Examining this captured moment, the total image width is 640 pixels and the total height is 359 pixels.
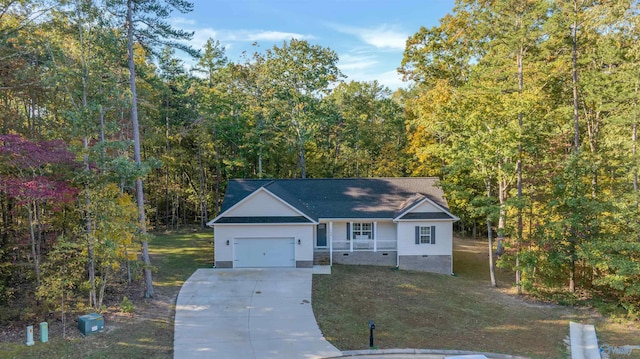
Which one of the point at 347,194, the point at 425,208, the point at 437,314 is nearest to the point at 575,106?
the point at 425,208

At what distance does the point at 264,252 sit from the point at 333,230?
4.22 metres

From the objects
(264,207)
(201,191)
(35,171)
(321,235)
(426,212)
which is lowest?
(321,235)

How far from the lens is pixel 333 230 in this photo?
2219 centimetres

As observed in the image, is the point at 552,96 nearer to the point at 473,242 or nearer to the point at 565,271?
the point at 565,271

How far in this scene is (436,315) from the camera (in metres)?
15.0

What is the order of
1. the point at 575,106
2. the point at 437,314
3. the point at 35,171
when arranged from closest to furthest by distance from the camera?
1. the point at 35,171
2. the point at 437,314
3. the point at 575,106

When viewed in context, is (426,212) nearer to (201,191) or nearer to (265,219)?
(265,219)

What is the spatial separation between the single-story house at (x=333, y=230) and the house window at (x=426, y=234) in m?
0.05

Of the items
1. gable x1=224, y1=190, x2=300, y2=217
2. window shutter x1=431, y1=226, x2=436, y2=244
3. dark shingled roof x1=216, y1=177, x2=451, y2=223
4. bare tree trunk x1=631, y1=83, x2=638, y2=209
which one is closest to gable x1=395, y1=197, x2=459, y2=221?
dark shingled roof x1=216, y1=177, x2=451, y2=223

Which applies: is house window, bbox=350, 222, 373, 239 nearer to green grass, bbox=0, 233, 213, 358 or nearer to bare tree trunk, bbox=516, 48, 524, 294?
bare tree trunk, bbox=516, 48, 524, 294

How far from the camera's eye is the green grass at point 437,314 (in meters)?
12.5

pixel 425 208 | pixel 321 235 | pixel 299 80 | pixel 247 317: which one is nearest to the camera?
pixel 247 317

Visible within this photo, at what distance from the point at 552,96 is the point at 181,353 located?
73.2 feet

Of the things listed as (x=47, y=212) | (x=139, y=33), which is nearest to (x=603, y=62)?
(x=139, y=33)
